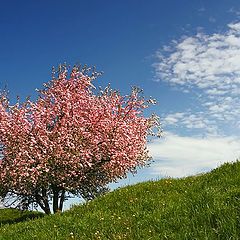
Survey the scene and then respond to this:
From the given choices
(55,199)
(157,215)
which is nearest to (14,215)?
(55,199)

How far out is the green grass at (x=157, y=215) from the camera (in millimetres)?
10180

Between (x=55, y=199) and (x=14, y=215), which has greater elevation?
(x=55, y=199)

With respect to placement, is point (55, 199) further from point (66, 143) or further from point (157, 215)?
point (157, 215)

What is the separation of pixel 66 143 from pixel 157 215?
1890cm

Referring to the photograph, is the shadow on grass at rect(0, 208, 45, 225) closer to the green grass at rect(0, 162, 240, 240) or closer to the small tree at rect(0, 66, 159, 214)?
the small tree at rect(0, 66, 159, 214)

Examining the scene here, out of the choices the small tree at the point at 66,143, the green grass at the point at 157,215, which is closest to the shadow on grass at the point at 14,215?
the small tree at the point at 66,143

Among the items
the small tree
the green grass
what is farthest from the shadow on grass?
the green grass

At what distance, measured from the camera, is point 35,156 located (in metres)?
30.3

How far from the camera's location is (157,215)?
1274 centimetres

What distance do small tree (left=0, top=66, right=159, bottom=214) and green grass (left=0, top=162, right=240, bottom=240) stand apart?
12.3 metres

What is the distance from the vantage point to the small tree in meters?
30.6

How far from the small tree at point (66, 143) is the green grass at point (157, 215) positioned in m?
12.3

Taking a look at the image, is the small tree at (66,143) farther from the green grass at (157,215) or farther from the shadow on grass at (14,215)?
the green grass at (157,215)

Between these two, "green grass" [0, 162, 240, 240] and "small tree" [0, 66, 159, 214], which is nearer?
"green grass" [0, 162, 240, 240]
